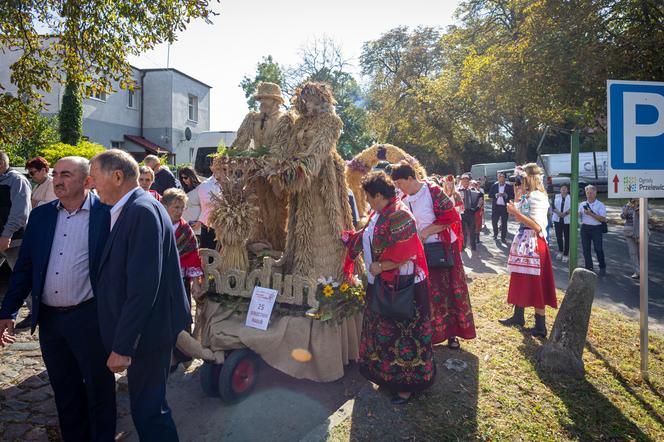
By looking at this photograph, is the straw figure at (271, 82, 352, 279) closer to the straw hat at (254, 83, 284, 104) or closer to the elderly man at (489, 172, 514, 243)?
the straw hat at (254, 83, 284, 104)

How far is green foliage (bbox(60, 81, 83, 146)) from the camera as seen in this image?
1897 centimetres

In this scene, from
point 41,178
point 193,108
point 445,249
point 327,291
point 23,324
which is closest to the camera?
point 327,291

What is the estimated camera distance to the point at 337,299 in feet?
13.2

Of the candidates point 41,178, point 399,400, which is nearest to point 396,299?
point 399,400

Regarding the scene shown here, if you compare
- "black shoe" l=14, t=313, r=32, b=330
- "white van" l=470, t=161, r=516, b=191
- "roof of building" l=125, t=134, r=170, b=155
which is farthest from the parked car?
"black shoe" l=14, t=313, r=32, b=330

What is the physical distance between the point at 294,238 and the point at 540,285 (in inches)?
115

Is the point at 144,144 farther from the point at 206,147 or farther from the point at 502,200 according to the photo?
the point at 502,200

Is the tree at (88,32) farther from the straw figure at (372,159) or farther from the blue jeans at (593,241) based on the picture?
the blue jeans at (593,241)

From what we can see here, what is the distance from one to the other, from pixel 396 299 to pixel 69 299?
2.28m

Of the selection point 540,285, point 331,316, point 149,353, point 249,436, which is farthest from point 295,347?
point 540,285

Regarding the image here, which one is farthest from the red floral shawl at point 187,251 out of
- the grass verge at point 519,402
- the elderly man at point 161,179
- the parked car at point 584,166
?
the parked car at point 584,166

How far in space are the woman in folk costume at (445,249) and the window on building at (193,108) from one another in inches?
975

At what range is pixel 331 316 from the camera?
3.90 meters

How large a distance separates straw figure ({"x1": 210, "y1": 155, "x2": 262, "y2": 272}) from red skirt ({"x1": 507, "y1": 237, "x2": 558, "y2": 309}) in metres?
3.23
